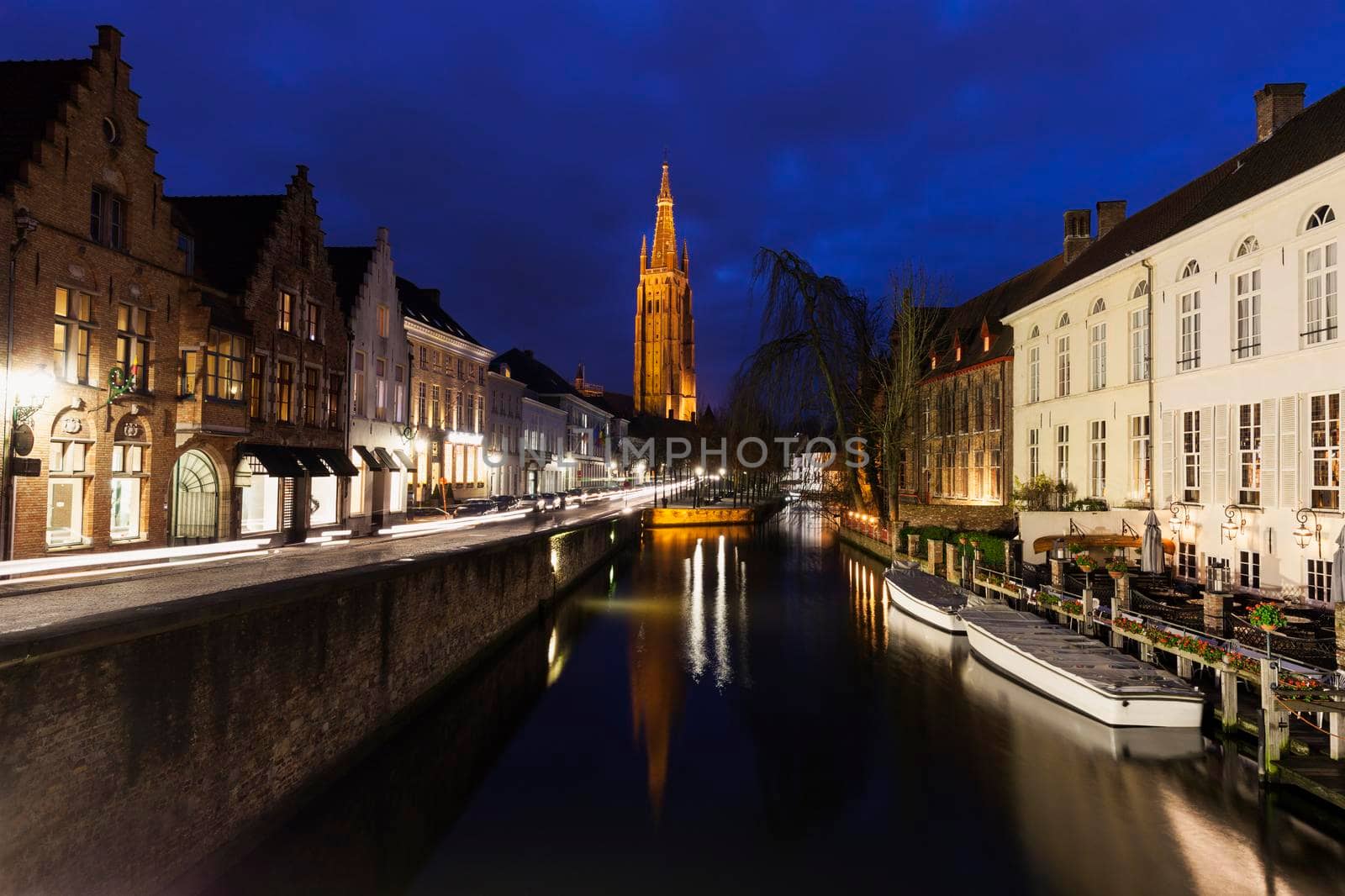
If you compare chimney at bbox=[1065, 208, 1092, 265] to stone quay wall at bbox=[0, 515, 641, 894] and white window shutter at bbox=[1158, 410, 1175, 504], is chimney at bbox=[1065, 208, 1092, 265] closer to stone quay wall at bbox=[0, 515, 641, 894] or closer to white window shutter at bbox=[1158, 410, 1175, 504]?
white window shutter at bbox=[1158, 410, 1175, 504]

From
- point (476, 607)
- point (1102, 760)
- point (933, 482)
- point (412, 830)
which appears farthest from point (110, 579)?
point (933, 482)

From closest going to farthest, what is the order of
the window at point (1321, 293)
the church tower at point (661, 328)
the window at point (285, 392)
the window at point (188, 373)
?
the window at point (1321, 293) < the window at point (188, 373) < the window at point (285, 392) < the church tower at point (661, 328)

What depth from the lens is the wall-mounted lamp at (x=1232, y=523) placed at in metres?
18.3

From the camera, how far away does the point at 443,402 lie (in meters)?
41.5

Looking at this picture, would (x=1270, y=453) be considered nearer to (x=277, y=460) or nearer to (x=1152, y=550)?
(x=1152, y=550)

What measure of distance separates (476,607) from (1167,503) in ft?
57.7

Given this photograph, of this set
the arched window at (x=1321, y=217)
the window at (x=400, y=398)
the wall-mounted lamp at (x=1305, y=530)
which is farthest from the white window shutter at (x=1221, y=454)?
the window at (x=400, y=398)

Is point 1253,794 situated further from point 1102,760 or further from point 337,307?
point 337,307

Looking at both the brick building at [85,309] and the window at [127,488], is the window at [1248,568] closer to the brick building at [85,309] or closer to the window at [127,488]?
the brick building at [85,309]

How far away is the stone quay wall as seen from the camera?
624 centimetres

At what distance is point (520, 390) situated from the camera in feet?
181

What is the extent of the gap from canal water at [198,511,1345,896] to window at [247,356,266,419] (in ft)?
36.8

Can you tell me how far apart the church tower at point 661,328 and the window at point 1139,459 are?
4496 inches

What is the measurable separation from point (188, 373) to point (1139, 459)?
25.7m
